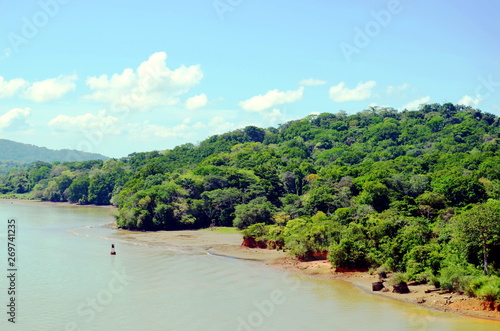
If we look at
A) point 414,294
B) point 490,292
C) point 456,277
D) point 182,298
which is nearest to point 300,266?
point 414,294

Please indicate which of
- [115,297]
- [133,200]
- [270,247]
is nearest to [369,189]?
[270,247]

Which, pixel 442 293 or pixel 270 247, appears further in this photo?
pixel 270 247

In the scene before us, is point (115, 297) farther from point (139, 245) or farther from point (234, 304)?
point (139, 245)

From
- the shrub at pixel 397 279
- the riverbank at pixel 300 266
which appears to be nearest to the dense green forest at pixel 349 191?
the shrub at pixel 397 279

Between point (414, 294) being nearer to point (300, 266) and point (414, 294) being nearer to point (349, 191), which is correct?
point (300, 266)

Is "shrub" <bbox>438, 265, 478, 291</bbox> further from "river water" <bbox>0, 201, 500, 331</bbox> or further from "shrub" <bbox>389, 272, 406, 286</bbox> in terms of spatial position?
"river water" <bbox>0, 201, 500, 331</bbox>

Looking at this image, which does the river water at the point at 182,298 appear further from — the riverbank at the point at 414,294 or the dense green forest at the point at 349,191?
the dense green forest at the point at 349,191
